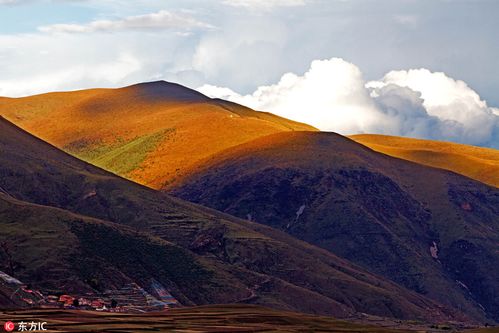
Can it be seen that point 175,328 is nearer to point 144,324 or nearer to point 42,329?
point 144,324

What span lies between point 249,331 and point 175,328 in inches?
613

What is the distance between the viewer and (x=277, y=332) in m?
200

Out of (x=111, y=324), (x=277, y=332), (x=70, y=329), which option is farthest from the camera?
(x=277, y=332)

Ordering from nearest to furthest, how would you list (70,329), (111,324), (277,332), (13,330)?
(13,330)
(70,329)
(111,324)
(277,332)

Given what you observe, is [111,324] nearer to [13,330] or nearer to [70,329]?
[70,329]

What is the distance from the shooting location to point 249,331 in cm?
19625

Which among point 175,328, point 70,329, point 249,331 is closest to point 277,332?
point 249,331

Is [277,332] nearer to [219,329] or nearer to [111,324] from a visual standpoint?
[219,329]

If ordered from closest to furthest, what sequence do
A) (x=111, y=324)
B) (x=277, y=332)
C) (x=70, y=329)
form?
(x=70, y=329) < (x=111, y=324) < (x=277, y=332)

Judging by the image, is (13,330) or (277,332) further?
(277,332)

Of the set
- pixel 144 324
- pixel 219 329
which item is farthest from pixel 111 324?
pixel 219 329

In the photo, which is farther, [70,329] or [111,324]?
[111,324]

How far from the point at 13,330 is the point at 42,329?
4.76 m

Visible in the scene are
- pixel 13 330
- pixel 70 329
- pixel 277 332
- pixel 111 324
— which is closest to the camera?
pixel 13 330
